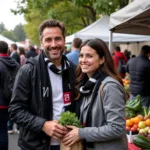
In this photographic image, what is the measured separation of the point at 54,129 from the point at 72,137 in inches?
5.4

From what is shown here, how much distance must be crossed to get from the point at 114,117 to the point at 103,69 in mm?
401

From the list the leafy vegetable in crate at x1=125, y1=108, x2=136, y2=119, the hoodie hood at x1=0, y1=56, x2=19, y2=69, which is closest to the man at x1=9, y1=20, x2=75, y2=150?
→ the leafy vegetable in crate at x1=125, y1=108, x2=136, y2=119

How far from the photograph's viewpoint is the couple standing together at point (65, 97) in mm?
2117

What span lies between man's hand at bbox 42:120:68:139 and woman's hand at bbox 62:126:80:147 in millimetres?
32

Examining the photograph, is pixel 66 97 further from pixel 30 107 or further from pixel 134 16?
pixel 134 16

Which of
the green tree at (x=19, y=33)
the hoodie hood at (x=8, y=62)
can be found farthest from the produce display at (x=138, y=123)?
the green tree at (x=19, y=33)

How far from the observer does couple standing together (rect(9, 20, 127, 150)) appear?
→ 2117 mm

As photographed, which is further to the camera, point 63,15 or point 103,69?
point 63,15

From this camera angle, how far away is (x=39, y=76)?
232 cm

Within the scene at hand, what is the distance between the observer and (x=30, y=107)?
234cm

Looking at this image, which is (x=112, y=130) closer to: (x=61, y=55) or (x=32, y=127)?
(x=32, y=127)

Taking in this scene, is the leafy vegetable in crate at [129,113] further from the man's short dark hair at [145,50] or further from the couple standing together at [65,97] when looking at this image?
the man's short dark hair at [145,50]

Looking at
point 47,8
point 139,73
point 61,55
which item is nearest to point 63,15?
point 47,8

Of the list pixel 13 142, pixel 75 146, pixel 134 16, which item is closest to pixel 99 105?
pixel 75 146
